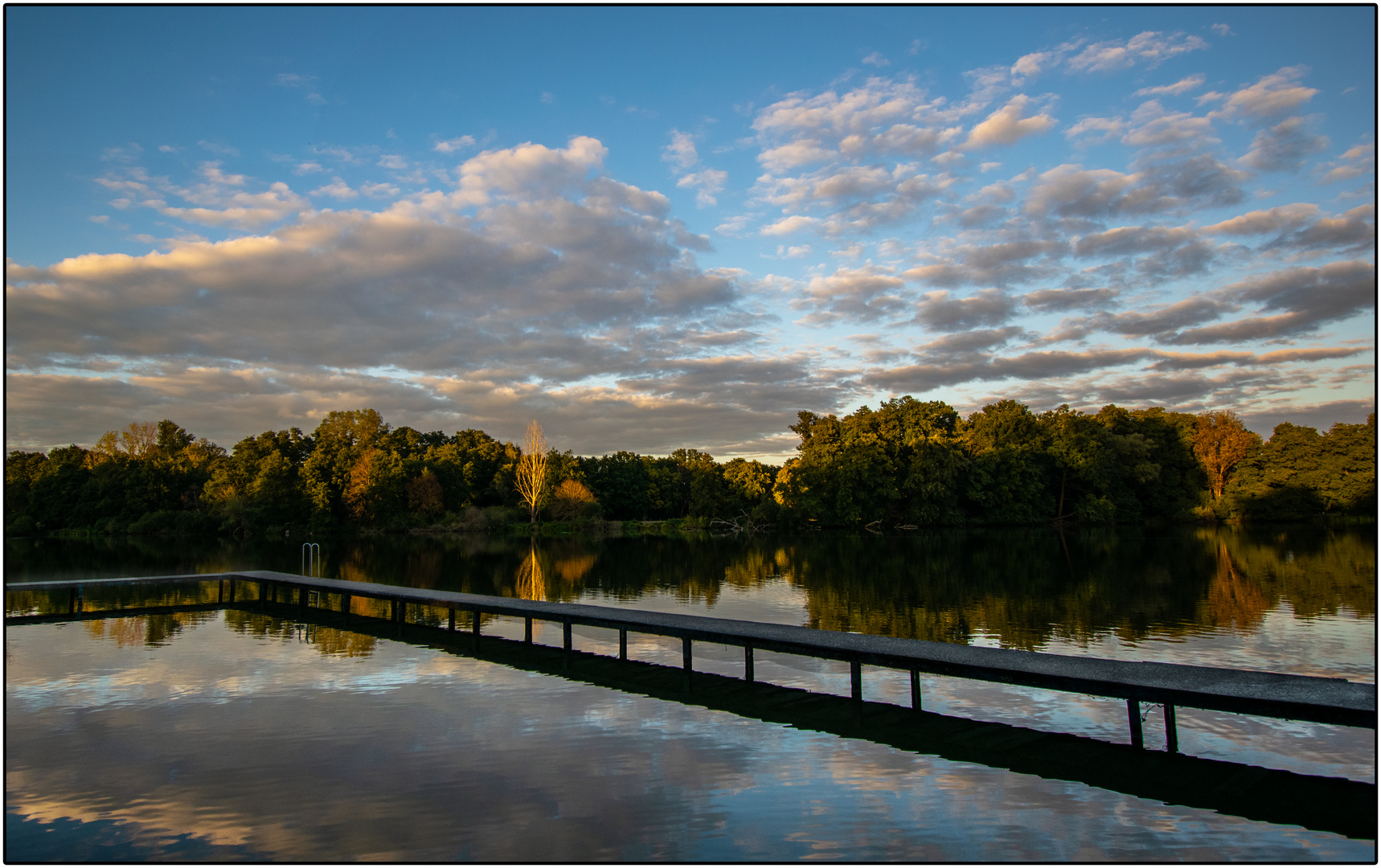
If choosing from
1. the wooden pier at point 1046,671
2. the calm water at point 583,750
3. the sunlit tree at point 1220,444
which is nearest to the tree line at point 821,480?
the sunlit tree at point 1220,444

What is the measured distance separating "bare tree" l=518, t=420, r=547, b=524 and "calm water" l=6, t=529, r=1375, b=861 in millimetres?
41468

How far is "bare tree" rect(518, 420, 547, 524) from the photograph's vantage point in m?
57.3

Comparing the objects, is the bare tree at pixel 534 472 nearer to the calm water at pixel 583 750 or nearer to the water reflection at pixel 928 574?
the water reflection at pixel 928 574

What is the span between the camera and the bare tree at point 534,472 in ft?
188

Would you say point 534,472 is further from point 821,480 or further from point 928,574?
point 928,574

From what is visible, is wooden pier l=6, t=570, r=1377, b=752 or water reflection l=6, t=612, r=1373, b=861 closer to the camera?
water reflection l=6, t=612, r=1373, b=861

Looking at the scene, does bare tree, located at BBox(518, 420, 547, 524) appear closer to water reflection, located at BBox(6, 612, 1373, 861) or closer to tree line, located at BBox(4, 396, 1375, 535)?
tree line, located at BBox(4, 396, 1375, 535)

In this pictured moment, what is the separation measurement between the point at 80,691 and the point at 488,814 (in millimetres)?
6773

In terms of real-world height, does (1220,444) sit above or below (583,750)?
above

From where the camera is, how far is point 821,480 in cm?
5322

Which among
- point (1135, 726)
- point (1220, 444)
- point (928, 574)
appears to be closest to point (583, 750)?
point (1135, 726)

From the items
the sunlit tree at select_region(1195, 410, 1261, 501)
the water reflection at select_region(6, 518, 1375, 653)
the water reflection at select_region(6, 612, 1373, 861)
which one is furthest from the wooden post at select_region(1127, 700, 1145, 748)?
the sunlit tree at select_region(1195, 410, 1261, 501)

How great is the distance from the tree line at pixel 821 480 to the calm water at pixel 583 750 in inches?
1508

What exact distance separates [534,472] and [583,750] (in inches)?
2036
